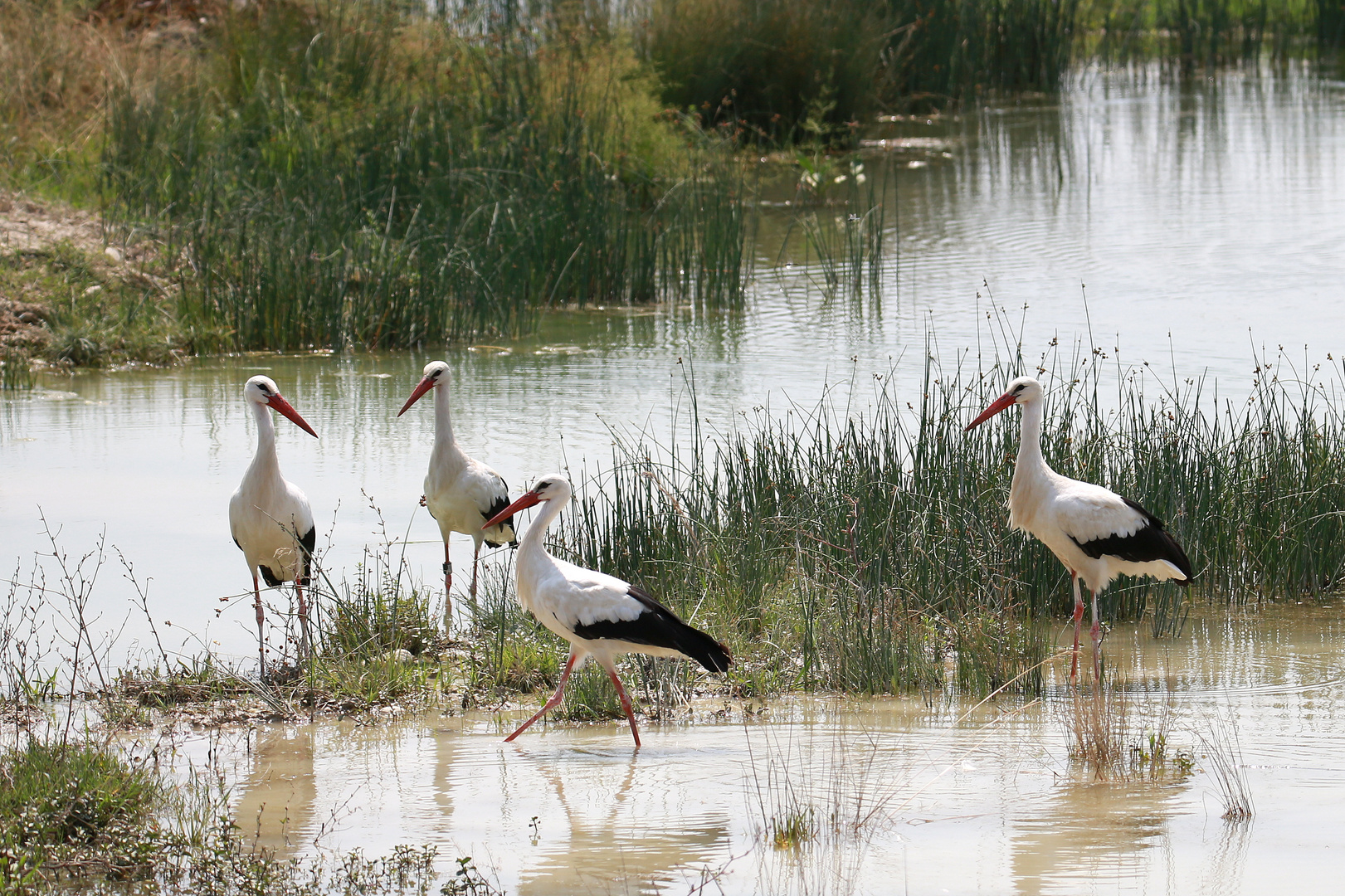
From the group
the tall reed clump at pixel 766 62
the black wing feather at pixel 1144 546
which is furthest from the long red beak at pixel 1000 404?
the tall reed clump at pixel 766 62

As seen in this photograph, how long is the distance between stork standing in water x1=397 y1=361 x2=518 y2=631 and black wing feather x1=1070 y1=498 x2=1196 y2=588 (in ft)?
8.93

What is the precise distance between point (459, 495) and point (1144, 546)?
3.12 metres

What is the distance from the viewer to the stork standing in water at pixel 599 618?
17.1 feet

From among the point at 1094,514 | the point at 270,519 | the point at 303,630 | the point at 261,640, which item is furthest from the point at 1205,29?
the point at 261,640

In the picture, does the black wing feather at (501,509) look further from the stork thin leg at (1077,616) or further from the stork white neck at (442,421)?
the stork thin leg at (1077,616)

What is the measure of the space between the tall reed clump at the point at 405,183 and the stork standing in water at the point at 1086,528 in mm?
6814

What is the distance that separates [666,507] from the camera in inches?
275

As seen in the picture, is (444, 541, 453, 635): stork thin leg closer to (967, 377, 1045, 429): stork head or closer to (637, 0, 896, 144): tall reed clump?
(967, 377, 1045, 429): stork head

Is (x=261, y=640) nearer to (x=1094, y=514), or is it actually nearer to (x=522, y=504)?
(x=522, y=504)

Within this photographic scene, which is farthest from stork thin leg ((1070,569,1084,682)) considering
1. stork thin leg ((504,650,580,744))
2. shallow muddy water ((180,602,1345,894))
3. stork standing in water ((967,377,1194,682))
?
stork thin leg ((504,650,580,744))

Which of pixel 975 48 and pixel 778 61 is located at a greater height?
pixel 975 48

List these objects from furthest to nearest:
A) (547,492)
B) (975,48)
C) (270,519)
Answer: (975,48) < (270,519) < (547,492)

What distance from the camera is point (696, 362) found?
38.3 feet

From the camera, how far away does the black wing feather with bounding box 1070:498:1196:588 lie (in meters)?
5.99
